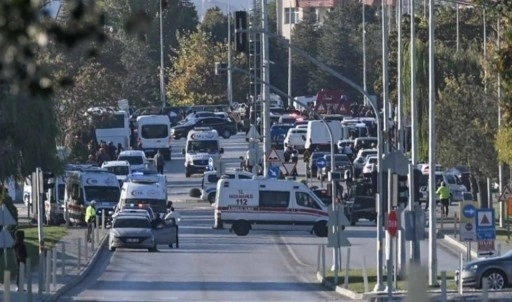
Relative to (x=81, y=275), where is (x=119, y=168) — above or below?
above

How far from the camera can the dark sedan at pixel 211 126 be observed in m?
103

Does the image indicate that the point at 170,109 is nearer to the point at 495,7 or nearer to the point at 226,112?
the point at 226,112

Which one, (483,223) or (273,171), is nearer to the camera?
(483,223)

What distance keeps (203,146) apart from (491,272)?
50768mm

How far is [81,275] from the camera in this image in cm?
3975

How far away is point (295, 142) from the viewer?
3563 inches

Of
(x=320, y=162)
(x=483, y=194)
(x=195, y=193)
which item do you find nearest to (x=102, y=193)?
(x=195, y=193)

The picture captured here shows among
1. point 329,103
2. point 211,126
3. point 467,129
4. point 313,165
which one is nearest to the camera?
point 467,129

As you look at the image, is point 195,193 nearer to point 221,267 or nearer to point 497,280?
point 221,267

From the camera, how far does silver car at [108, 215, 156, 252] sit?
4741 centimetres

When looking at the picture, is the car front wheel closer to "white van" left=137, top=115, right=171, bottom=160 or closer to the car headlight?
the car headlight

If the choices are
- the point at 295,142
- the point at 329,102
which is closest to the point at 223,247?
the point at 295,142

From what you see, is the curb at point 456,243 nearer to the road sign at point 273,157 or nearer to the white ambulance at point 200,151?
the road sign at point 273,157

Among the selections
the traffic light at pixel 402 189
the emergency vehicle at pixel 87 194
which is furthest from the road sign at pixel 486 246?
the emergency vehicle at pixel 87 194
